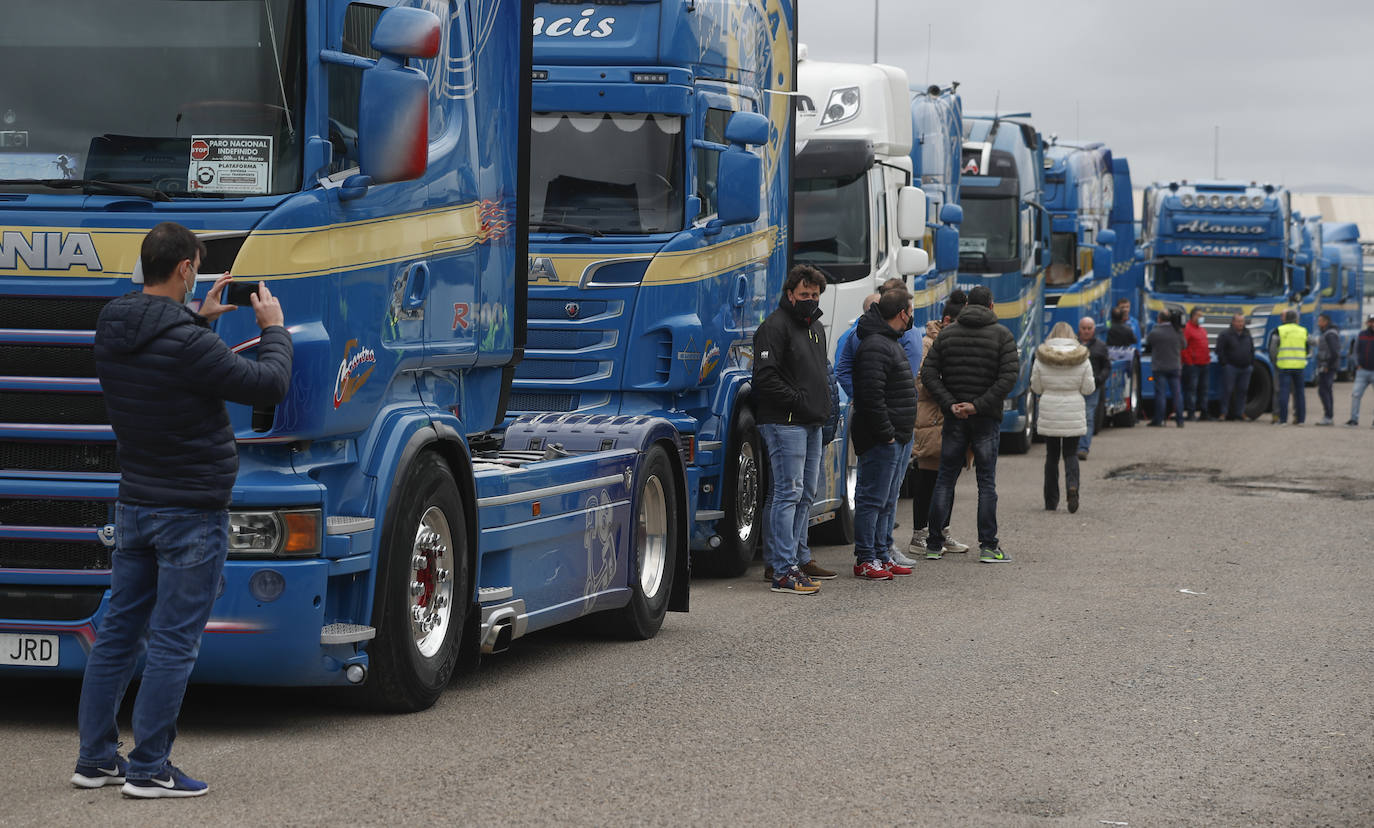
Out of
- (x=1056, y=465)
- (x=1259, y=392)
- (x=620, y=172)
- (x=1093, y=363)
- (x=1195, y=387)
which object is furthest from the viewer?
(x=1259, y=392)

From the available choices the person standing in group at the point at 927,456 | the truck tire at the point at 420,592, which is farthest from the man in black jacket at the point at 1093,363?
the truck tire at the point at 420,592

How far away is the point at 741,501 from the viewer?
12688 mm

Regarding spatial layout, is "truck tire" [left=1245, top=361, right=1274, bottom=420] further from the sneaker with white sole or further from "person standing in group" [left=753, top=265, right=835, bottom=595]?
"person standing in group" [left=753, top=265, right=835, bottom=595]

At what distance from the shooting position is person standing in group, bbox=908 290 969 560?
1442 cm

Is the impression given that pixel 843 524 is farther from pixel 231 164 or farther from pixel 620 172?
pixel 231 164

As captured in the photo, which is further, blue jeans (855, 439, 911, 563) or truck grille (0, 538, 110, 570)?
blue jeans (855, 439, 911, 563)

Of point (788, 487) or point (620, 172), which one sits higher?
point (620, 172)

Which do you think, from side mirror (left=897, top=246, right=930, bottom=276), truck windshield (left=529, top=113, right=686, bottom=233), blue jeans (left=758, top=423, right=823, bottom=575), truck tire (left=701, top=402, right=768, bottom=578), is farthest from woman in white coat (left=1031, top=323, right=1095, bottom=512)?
truck windshield (left=529, top=113, right=686, bottom=233)

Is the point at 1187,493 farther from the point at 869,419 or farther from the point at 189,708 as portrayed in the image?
the point at 189,708

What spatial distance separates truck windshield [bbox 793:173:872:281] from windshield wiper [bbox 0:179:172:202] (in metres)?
9.76

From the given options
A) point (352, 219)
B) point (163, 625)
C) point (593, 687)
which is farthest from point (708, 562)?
point (163, 625)

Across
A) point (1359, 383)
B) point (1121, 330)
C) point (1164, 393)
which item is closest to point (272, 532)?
point (1121, 330)

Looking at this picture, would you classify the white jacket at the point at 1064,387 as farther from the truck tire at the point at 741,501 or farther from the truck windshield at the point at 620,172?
the truck windshield at the point at 620,172

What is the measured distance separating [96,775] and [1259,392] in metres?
30.4
